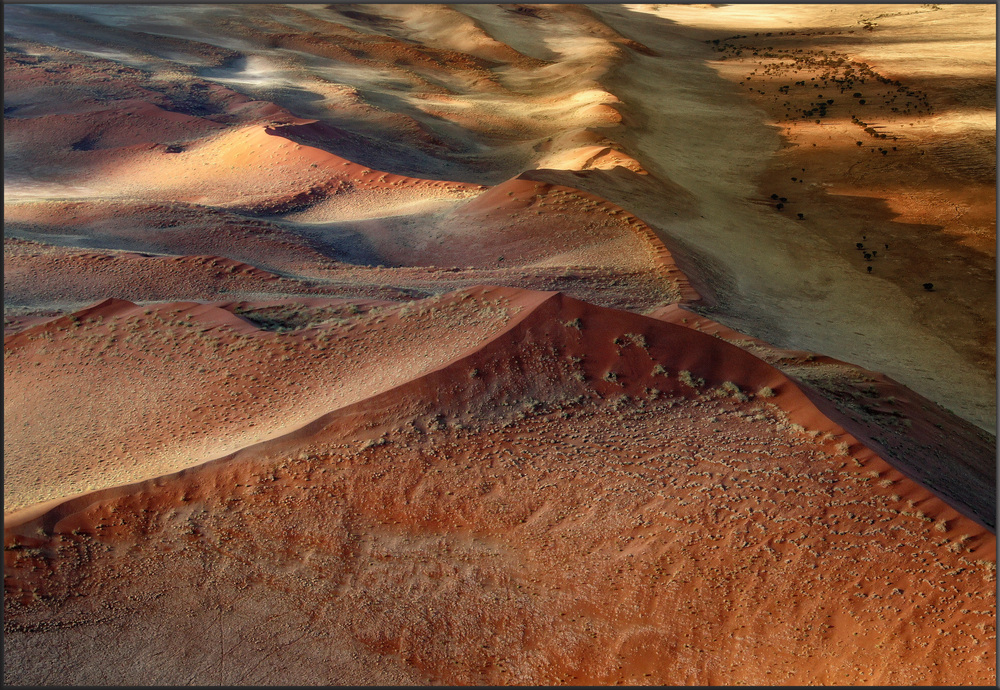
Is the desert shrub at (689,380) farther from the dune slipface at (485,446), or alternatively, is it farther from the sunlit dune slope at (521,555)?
the sunlit dune slope at (521,555)

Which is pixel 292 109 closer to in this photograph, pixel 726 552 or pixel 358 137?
pixel 358 137

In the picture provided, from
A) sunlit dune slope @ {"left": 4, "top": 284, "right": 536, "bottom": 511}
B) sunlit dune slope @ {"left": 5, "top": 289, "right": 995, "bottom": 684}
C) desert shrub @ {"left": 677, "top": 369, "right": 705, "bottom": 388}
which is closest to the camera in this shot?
sunlit dune slope @ {"left": 5, "top": 289, "right": 995, "bottom": 684}

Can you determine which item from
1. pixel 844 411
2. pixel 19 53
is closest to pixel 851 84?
pixel 844 411

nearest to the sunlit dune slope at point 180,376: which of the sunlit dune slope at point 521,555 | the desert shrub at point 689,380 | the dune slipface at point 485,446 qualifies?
the dune slipface at point 485,446

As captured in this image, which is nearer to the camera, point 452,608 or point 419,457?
point 452,608

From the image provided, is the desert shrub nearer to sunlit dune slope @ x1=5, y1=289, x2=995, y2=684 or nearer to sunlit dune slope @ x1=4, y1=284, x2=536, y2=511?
sunlit dune slope @ x1=5, y1=289, x2=995, y2=684

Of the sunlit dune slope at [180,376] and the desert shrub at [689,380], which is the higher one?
the desert shrub at [689,380]

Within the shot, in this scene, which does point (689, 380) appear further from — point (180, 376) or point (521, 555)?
point (180, 376)

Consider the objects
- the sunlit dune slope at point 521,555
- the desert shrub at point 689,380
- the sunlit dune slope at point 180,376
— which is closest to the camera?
the sunlit dune slope at point 521,555

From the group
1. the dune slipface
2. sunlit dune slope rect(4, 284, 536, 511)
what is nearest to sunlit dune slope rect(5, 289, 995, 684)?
the dune slipface

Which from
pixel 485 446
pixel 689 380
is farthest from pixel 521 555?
pixel 689 380

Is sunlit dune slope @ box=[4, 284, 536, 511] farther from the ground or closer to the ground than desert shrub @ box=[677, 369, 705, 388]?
closer to the ground
